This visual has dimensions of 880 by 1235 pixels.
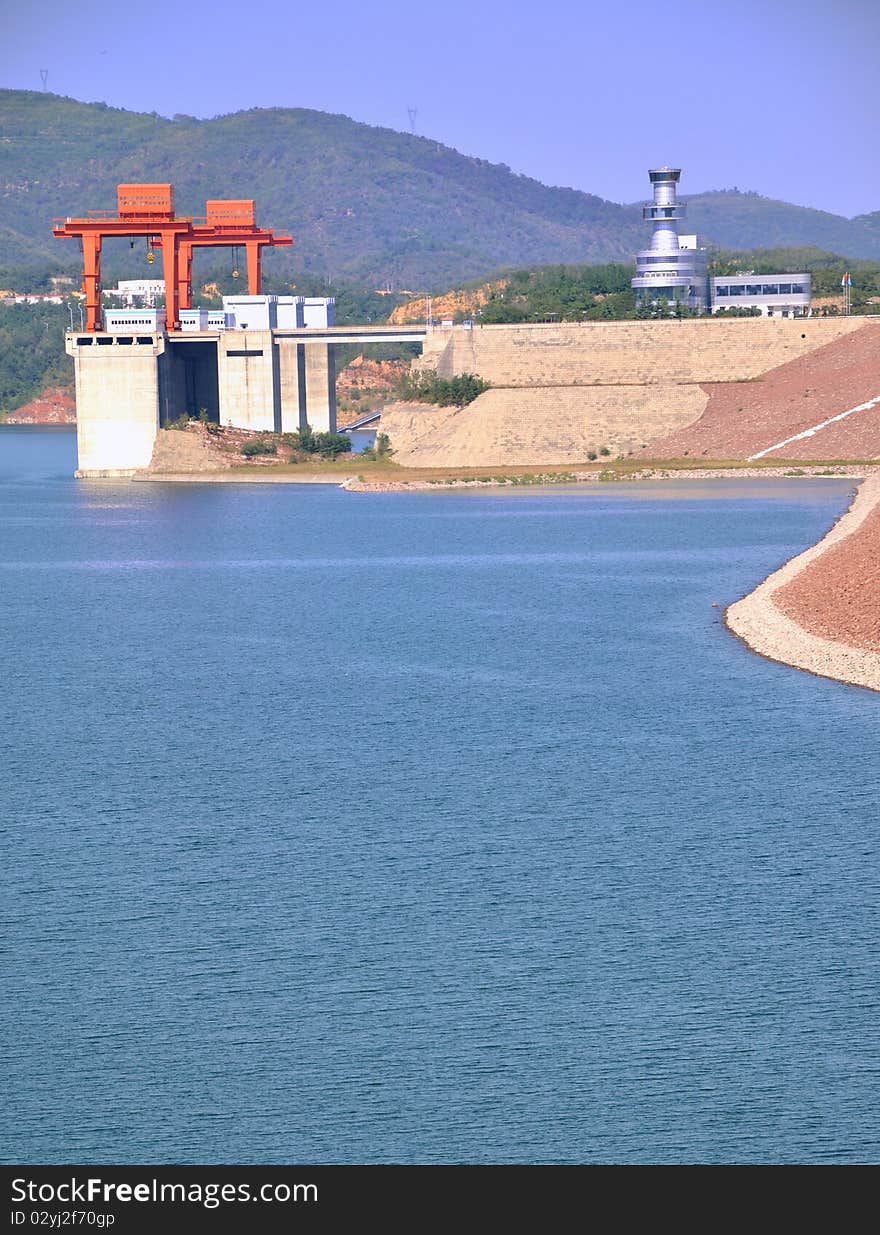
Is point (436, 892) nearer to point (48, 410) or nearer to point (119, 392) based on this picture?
point (119, 392)

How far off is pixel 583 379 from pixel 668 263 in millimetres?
12378

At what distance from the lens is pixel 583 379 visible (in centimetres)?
9388

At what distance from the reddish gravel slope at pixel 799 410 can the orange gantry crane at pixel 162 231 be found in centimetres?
2619

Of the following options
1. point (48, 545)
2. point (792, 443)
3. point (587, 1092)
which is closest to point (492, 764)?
point (587, 1092)

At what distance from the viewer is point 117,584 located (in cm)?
5303

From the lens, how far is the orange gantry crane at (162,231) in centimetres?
9369

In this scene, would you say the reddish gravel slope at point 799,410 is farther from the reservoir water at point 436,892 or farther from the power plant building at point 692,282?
the reservoir water at point 436,892

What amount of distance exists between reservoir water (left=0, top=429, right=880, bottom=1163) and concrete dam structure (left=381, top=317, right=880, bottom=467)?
43050mm

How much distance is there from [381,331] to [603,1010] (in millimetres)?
83666

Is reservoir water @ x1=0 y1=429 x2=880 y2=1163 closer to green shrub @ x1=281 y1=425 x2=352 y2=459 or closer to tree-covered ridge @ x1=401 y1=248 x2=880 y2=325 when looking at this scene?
green shrub @ x1=281 y1=425 x2=352 y2=459

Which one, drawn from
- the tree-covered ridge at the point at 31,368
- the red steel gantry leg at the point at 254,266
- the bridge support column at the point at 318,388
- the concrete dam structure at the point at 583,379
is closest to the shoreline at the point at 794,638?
the concrete dam structure at the point at 583,379

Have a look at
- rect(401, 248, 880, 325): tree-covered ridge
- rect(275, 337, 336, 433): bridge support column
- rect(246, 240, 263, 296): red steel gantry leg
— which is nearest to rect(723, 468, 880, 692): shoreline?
rect(401, 248, 880, 325): tree-covered ridge

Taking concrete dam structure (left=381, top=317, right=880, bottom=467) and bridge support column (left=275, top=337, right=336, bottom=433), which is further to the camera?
bridge support column (left=275, top=337, right=336, bottom=433)

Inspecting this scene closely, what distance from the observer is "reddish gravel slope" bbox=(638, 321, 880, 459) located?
81.6 meters
